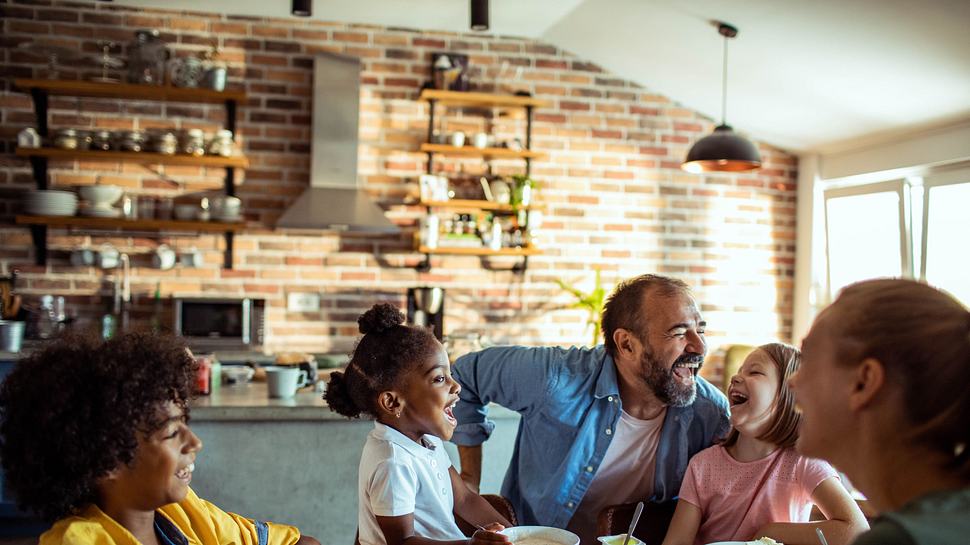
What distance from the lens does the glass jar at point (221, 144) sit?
5.02 metres

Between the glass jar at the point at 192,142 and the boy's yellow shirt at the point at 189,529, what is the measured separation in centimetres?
372

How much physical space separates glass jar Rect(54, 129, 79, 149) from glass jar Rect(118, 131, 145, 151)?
235 mm

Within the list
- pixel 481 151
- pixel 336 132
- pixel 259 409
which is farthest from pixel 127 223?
pixel 259 409

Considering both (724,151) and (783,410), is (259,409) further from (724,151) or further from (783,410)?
(724,151)

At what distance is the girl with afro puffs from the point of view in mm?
1670

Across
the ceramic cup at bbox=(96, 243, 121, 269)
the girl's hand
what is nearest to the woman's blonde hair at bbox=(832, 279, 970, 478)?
the girl's hand

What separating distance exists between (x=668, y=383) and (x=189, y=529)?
1091mm

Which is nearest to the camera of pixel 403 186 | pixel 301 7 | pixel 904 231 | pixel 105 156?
pixel 301 7

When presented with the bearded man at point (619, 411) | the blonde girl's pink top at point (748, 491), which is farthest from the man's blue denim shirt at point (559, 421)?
the blonde girl's pink top at point (748, 491)

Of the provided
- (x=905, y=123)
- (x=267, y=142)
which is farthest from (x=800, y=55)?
(x=267, y=142)

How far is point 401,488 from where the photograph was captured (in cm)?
166

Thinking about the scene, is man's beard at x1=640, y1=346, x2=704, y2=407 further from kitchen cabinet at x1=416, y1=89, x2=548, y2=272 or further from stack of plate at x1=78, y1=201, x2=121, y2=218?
stack of plate at x1=78, y1=201, x2=121, y2=218

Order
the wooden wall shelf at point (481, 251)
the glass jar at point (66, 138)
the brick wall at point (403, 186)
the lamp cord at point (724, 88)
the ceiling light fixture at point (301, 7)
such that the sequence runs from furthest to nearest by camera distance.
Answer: the wooden wall shelf at point (481, 251), the brick wall at point (403, 186), the glass jar at point (66, 138), the lamp cord at point (724, 88), the ceiling light fixture at point (301, 7)

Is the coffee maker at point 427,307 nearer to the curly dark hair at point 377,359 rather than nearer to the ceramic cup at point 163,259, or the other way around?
the ceramic cup at point 163,259
